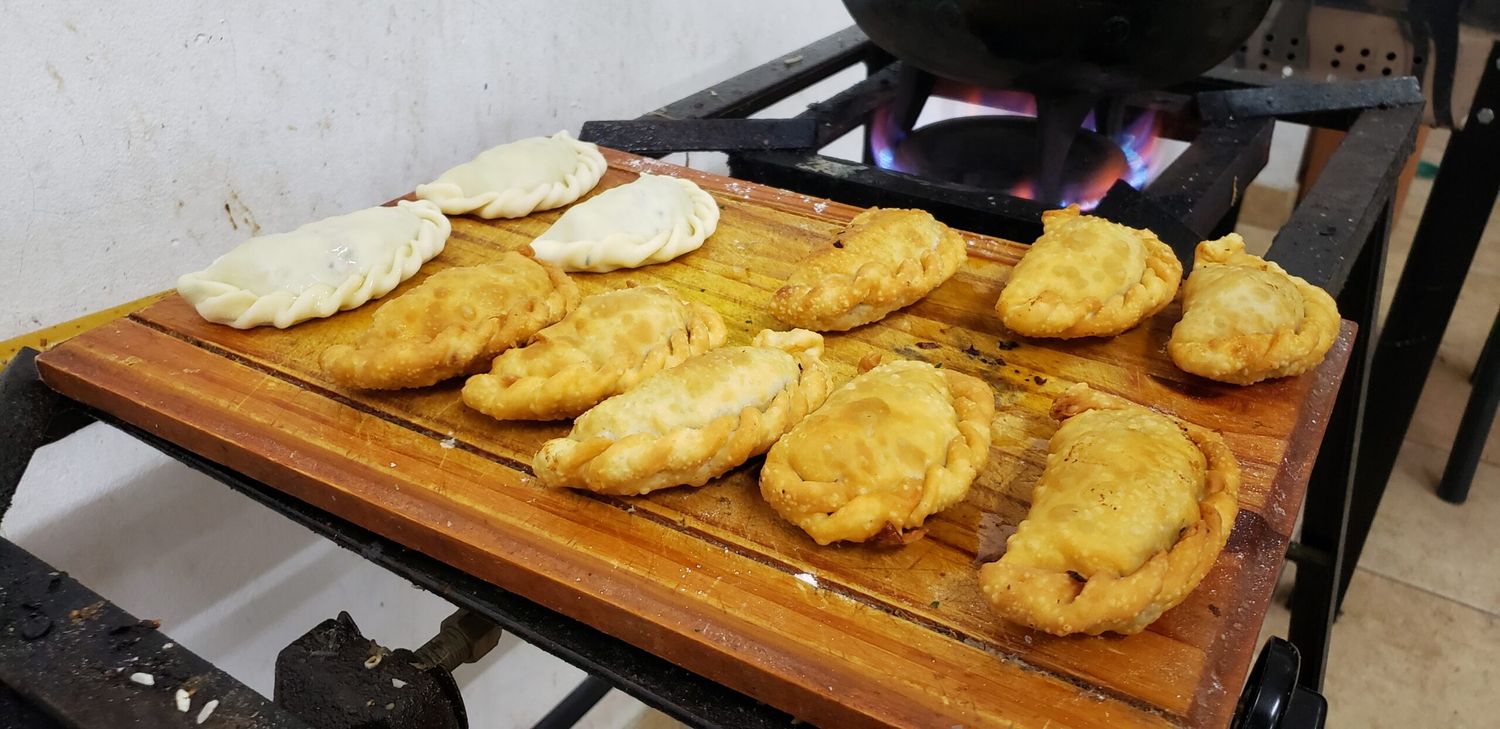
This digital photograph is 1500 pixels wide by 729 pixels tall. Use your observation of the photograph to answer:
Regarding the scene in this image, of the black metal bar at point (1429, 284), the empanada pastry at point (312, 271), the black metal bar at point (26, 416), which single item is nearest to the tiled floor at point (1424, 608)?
the black metal bar at point (1429, 284)

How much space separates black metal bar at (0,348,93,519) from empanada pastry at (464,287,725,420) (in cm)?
65

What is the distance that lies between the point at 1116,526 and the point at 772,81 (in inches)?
70.3

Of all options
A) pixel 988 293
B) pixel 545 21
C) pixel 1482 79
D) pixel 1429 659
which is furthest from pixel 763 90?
pixel 1429 659

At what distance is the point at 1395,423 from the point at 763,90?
89.5 inches

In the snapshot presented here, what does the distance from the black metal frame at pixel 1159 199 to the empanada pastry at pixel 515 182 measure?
244 millimetres

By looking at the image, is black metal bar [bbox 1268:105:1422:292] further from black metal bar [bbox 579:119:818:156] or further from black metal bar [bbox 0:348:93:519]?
black metal bar [bbox 0:348:93:519]

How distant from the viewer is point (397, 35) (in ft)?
7.28

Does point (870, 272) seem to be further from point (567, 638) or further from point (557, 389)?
point (567, 638)

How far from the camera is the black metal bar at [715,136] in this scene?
2.23 meters

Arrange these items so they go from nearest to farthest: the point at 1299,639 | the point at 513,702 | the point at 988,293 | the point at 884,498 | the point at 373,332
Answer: the point at 884,498 → the point at 373,332 → the point at 988,293 → the point at 1299,639 → the point at 513,702

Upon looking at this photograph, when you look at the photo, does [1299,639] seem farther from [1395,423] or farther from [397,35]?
[397,35]

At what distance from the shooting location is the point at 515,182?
2.00 meters

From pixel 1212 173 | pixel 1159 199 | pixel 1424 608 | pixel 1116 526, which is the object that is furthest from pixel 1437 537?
pixel 1116 526

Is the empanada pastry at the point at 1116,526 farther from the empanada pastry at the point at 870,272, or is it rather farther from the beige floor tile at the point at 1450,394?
the beige floor tile at the point at 1450,394
